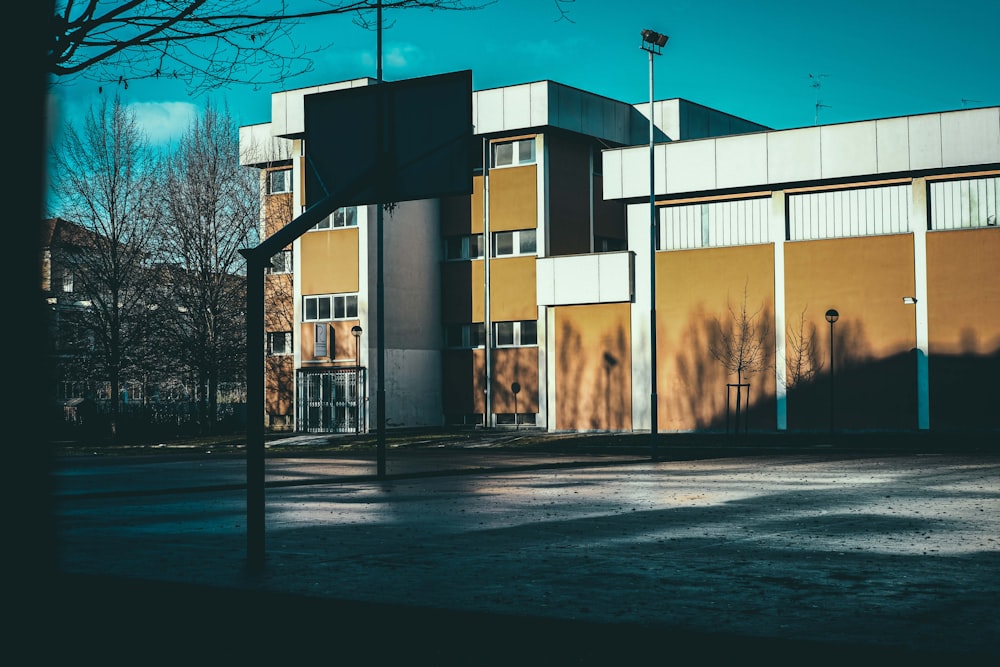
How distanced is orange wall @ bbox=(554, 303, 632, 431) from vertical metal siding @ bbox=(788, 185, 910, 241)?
6.68 meters

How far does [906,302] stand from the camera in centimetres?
3591

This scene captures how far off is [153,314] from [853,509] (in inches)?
1410

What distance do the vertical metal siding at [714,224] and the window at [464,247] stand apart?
8.79m

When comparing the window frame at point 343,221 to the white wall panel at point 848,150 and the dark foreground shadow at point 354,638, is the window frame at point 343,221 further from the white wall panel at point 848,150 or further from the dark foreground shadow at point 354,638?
the dark foreground shadow at point 354,638

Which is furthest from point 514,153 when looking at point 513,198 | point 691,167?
point 691,167

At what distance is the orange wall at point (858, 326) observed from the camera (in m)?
35.9

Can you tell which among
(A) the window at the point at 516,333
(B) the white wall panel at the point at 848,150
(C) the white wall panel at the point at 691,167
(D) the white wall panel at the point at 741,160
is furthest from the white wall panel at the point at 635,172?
(A) the window at the point at 516,333

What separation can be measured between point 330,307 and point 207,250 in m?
5.31

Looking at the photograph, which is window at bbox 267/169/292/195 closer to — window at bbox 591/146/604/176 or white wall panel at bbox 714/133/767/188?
window at bbox 591/146/604/176

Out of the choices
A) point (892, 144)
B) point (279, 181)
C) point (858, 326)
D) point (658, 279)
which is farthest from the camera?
point (279, 181)

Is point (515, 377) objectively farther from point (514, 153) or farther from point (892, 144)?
point (892, 144)

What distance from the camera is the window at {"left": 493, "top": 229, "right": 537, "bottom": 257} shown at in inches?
1781

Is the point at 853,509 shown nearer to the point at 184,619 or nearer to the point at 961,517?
the point at 961,517

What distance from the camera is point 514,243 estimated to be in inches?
1801
